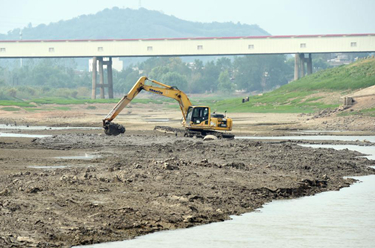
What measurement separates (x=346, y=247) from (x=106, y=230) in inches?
210

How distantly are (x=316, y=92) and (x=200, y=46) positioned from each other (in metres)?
25.3

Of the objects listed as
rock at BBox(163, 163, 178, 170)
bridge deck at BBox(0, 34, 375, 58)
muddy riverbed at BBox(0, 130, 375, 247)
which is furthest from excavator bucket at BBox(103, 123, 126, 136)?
bridge deck at BBox(0, 34, 375, 58)

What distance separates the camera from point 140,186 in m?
21.9

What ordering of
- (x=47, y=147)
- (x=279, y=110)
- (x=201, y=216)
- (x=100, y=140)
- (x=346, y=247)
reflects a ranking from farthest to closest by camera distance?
(x=279, y=110) → (x=100, y=140) → (x=47, y=147) → (x=201, y=216) → (x=346, y=247)

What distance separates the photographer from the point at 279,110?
79875 mm

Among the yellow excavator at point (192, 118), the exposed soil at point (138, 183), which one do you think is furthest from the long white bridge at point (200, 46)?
the exposed soil at point (138, 183)

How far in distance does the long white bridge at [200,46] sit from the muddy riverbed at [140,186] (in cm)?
7036

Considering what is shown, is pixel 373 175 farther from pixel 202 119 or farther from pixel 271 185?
pixel 202 119

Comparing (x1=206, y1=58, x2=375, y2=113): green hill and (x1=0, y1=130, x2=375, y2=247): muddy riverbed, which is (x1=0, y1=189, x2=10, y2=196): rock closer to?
(x1=0, y1=130, x2=375, y2=247): muddy riverbed

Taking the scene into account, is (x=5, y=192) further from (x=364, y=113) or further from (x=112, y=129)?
(x=364, y=113)

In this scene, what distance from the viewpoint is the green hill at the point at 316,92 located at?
80006 mm

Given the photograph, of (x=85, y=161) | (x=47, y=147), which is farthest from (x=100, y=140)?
(x=85, y=161)

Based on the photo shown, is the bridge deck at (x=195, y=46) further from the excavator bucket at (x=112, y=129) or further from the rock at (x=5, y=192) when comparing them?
the rock at (x=5, y=192)

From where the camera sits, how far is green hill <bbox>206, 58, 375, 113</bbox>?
262 ft
